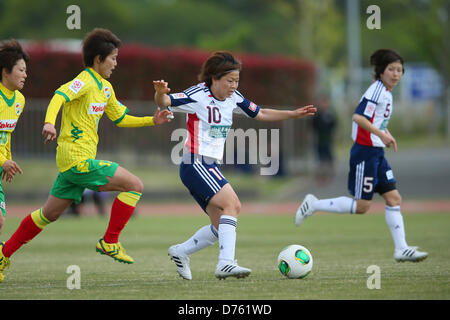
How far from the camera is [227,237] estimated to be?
A: 756 cm

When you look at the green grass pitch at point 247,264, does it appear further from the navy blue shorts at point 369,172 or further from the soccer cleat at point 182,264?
the navy blue shorts at point 369,172

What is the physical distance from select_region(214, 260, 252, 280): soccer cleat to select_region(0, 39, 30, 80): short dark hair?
2813mm

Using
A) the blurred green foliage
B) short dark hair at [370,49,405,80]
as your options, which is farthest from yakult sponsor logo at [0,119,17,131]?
the blurred green foliage

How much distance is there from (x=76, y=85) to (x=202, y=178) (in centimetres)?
147

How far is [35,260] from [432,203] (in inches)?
508

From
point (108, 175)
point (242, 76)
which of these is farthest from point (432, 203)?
point (108, 175)

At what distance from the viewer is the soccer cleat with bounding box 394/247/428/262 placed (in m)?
8.80

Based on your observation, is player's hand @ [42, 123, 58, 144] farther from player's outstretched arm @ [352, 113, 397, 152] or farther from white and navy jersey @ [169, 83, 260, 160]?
player's outstretched arm @ [352, 113, 397, 152]

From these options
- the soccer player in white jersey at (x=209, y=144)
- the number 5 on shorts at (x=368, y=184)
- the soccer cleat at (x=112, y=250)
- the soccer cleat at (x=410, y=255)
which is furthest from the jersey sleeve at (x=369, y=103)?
the soccer cleat at (x=112, y=250)

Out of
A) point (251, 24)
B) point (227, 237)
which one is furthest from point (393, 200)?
point (251, 24)

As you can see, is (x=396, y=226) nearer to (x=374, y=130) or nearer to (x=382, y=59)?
(x=374, y=130)

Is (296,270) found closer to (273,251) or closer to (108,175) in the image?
(108,175)

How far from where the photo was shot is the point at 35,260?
33.2 feet
